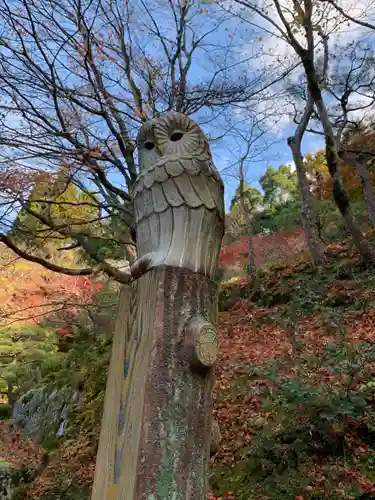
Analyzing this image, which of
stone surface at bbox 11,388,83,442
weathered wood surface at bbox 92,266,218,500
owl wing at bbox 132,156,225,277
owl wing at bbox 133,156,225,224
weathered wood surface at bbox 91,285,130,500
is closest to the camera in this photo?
weathered wood surface at bbox 92,266,218,500

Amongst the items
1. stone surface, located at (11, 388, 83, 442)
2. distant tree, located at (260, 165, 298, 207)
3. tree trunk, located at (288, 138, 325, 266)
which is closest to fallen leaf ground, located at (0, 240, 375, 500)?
stone surface, located at (11, 388, 83, 442)

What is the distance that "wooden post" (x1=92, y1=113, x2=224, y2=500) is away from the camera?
3.42ft

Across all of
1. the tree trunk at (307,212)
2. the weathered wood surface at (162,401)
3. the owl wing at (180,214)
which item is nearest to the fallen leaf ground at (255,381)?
the tree trunk at (307,212)

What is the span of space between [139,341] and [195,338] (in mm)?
185

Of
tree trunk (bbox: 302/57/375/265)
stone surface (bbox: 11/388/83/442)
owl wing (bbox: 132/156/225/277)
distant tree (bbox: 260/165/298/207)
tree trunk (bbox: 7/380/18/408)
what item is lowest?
stone surface (bbox: 11/388/83/442)

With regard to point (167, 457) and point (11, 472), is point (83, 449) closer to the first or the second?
point (11, 472)

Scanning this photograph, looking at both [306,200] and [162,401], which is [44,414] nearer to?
[162,401]

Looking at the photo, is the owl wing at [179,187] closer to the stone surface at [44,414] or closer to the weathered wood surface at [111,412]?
→ the weathered wood surface at [111,412]

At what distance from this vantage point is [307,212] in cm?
911

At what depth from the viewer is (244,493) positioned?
293cm

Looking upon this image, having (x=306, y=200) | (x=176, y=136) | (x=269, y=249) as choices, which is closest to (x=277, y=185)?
(x=269, y=249)

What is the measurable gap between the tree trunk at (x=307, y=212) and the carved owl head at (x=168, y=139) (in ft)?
24.6

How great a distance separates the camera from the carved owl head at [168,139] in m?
1.73

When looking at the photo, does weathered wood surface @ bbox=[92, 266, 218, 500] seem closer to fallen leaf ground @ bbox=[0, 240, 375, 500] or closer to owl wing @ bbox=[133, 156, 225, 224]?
owl wing @ bbox=[133, 156, 225, 224]
